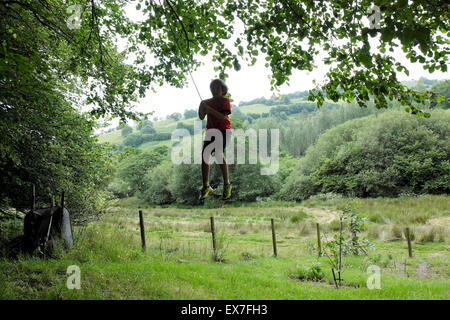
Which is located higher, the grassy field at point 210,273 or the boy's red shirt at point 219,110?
the boy's red shirt at point 219,110

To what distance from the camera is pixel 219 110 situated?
332 cm

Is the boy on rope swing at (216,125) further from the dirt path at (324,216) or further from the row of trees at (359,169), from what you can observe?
the row of trees at (359,169)

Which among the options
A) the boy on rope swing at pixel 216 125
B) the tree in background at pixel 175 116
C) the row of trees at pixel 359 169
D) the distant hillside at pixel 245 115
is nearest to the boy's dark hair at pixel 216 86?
the boy on rope swing at pixel 216 125

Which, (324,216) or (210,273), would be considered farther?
(324,216)

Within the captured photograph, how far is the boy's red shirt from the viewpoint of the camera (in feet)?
10.7

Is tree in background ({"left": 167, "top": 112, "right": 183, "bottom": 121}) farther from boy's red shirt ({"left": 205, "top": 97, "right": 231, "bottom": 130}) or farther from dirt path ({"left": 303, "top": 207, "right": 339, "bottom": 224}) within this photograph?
boy's red shirt ({"left": 205, "top": 97, "right": 231, "bottom": 130})

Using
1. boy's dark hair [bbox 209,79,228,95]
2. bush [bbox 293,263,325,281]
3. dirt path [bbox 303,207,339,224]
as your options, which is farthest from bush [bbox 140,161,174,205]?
boy's dark hair [bbox 209,79,228,95]

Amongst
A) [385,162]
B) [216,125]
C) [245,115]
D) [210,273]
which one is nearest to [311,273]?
[210,273]

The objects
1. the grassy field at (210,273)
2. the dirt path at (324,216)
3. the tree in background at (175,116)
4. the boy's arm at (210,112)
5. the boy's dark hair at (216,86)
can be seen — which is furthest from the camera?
the tree in background at (175,116)

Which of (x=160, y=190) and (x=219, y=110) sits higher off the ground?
(x=219, y=110)

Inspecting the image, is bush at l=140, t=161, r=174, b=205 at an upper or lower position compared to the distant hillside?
lower

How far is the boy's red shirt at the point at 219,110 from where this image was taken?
3.27m

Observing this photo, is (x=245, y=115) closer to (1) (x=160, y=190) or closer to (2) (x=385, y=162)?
(1) (x=160, y=190)
